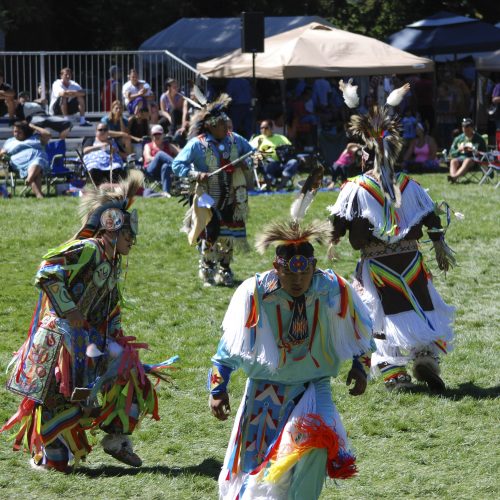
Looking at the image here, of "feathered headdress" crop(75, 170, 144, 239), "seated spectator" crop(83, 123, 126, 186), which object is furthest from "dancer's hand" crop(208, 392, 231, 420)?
"seated spectator" crop(83, 123, 126, 186)

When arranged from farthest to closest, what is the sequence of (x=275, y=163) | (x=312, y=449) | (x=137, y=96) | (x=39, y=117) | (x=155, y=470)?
(x=137, y=96) < (x=39, y=117) < (x=275, y=163) < (x=155, y=470) < (x=312, y=449)

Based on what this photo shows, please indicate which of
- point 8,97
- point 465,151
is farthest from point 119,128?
point 465,151

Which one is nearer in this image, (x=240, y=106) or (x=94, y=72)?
(x=240, y=106)

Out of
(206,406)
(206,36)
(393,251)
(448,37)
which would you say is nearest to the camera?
(206,406)

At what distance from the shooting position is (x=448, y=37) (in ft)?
73.5

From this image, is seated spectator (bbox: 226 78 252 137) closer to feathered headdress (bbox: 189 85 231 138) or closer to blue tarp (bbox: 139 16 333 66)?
blue tarp (bbox: 139 16 333 66)

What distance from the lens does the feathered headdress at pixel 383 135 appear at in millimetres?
6637

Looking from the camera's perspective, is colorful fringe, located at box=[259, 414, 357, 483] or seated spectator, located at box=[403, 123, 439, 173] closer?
colorful fringe, located at box=[259, 414, 357, 483]

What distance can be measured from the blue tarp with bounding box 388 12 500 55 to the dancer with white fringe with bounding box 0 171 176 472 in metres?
17.7

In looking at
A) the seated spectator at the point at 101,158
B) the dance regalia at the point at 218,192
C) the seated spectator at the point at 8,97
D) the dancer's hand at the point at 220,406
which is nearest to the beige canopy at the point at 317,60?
the seated spectator at the point at 101,158

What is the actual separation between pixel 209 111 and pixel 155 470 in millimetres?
4470

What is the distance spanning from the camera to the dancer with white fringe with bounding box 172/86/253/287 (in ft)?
31.3

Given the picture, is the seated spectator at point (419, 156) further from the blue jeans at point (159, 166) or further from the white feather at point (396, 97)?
the white feather at point (396, 97)

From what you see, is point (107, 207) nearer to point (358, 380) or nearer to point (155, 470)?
point (155, 470)
